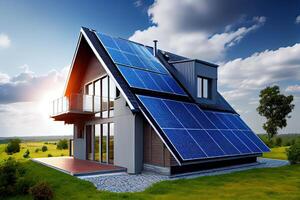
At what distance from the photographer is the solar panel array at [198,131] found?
13.4m

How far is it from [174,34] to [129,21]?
19.6ft

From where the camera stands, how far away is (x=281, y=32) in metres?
23.8

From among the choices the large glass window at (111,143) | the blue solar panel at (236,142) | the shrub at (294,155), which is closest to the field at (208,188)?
the blue solar panel at (236,142)

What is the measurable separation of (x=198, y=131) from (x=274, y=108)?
34063mm

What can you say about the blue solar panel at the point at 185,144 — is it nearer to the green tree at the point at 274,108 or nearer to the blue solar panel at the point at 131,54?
the blue solar panel at the point at 131,54

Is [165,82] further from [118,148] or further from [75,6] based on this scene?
[75,6]

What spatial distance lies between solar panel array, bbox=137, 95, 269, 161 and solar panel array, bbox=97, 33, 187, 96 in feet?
4.21

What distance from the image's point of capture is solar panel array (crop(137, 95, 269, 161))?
13370mm

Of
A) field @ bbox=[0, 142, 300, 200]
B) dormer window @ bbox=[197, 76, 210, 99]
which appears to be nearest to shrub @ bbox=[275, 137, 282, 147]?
dormer window @ bbox=[197, 76, 210, 99]

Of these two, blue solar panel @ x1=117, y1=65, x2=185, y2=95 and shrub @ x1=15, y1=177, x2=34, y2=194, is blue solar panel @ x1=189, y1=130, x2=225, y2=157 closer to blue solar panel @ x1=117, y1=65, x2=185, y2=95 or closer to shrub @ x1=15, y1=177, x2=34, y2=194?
blue solar panel @ x1=117, y1=65, x2=185, y2=95

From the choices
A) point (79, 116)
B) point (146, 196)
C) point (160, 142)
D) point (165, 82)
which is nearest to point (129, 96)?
point (160, 142)

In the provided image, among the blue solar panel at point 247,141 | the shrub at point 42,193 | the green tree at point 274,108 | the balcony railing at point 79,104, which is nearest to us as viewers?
the shrub at point 42,193

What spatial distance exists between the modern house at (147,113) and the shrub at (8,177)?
5676mm

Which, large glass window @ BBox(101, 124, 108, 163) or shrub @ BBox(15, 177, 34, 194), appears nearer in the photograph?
shrub @ BBox(15, 177, 34, 194)
